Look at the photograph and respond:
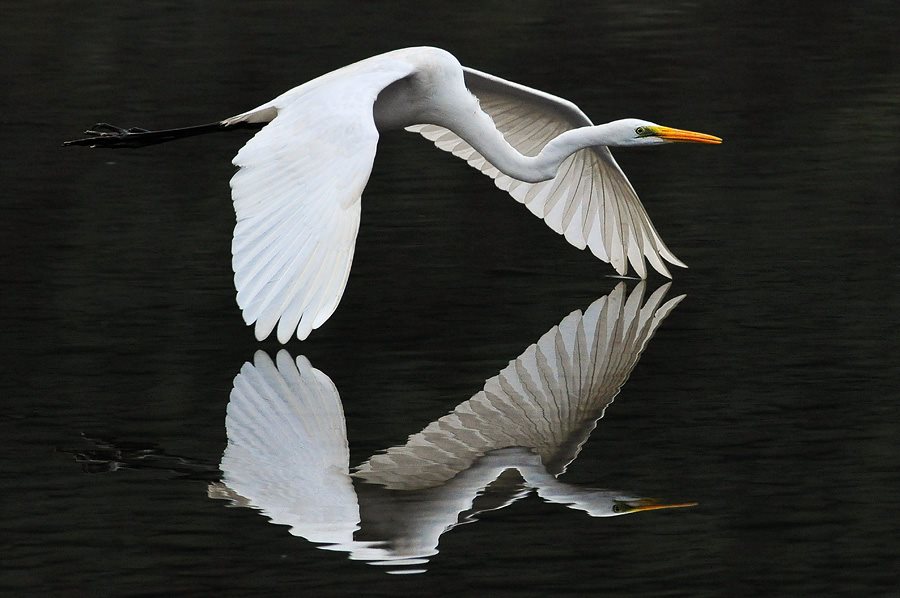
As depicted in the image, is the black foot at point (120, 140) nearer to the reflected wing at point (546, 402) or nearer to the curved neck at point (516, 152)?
the curved neck at point (516, 152)

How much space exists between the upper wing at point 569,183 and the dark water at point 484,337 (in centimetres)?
17

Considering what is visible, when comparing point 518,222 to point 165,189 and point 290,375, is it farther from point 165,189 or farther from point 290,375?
point 290,375

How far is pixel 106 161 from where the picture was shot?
1107cm

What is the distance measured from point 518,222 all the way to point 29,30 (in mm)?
7956

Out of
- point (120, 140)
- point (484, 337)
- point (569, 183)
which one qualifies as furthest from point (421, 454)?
point (120, 140)

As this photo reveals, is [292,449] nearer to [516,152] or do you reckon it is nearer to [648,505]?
[648,505]

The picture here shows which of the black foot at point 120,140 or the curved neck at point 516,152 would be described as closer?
the curved neck at point 516,152

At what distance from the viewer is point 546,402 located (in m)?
6.39

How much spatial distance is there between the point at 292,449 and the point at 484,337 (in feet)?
5.11

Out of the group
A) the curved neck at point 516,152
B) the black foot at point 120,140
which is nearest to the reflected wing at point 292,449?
the curved neck at point 516,152

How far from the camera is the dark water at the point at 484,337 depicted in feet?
16.2

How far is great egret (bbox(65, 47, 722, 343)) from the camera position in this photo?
5.72 metres

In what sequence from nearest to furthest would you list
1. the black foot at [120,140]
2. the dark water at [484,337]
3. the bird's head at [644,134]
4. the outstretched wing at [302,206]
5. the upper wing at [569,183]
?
the dark water at [484,337]
the outstretched wing at [302,206]
the bird's head at [644,134]
the upper wing at [569,183]
the black foot at [120,140]

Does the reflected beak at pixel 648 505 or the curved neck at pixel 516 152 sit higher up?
the curved neck at pixel 516 152
